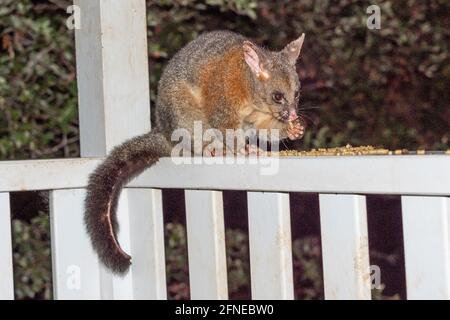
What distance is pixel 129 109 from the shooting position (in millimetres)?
2828

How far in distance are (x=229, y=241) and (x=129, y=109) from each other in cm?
264

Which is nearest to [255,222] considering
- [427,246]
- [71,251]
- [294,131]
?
[427,246]

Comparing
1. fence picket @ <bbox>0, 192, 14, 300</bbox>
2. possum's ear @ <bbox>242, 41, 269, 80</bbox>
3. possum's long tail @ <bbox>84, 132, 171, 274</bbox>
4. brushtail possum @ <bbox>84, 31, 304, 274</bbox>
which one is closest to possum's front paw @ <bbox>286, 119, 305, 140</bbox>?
brushtail possum @ <bbox>84, 31, 304, 274</bbox>

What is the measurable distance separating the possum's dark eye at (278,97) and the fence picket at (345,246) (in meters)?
1.32

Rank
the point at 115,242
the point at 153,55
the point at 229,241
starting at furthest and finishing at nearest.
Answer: the point at 229,241, the point at 153,55, the point at 115,242

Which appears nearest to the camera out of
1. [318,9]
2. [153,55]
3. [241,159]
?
[241,159]

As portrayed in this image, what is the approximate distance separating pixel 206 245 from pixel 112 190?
0.41 metres

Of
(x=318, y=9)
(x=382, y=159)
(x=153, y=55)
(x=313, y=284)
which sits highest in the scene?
(x=318, y=9)

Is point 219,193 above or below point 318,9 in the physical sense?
below

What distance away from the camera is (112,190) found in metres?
2.63

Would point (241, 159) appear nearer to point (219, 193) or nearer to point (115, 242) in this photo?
point (219, 193)

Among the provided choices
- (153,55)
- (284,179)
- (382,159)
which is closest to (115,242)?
(284,179)
